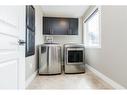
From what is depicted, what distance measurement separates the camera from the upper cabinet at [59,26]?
4.62m

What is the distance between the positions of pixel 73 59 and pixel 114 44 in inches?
64.7

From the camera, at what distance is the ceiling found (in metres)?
3.94

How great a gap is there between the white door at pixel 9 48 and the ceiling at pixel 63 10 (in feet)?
9.42

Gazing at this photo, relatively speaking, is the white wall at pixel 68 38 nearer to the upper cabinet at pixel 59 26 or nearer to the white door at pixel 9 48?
the upper cabinet at pixel 59 26

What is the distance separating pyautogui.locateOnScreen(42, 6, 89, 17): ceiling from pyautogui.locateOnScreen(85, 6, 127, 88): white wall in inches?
51.5

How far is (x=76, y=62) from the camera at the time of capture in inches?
147

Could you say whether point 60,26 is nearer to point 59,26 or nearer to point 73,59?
point 59,26

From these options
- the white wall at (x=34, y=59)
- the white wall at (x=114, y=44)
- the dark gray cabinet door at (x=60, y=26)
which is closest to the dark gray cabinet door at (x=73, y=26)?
the dark gray cabinet door at (x=60, y=26)

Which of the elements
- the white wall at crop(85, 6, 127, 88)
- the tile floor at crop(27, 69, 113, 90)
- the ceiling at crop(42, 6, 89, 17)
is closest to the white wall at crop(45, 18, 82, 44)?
the ceiling at crop(42, 6, 89, 17)

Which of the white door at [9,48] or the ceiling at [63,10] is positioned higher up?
the ceiling at [63,10]

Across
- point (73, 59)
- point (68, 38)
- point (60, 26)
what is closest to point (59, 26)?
point (60, 26)

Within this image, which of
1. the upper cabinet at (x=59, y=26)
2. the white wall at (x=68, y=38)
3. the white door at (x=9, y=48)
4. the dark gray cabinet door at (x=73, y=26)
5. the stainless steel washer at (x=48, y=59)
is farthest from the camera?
the white wall at (x=68, y=38)

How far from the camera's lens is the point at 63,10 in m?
4.18

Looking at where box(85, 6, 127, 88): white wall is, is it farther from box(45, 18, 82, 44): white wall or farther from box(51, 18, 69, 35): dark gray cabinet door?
box(45, 18, 82, 44): white wall
